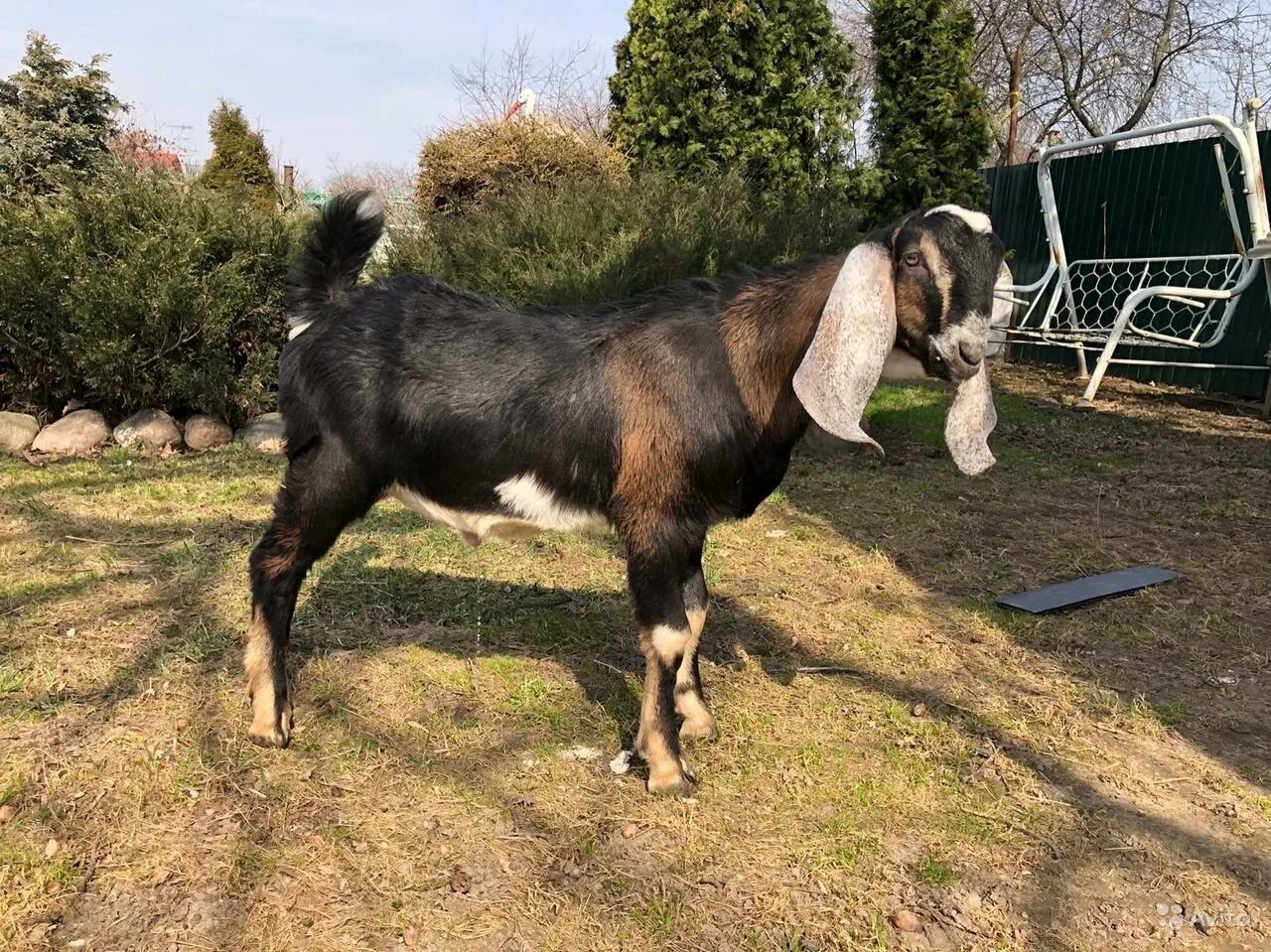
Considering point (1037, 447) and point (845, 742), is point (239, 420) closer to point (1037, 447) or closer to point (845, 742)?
point (845, 742)

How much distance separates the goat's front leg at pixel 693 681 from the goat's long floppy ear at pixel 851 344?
957 millimetres

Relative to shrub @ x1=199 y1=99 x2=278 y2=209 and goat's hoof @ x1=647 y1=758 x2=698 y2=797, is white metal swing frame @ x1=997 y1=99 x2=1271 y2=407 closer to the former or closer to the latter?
goat's hoof @ x1=647 y1=758 x2=698 y2=797

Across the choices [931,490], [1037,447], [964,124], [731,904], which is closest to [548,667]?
[731,904]

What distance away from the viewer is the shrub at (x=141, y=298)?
7.12 meters

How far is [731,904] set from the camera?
7.70 feet

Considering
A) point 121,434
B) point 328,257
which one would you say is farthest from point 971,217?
point 121,434

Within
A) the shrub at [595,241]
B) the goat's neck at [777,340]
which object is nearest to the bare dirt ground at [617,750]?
the goat's neck at [777,340]

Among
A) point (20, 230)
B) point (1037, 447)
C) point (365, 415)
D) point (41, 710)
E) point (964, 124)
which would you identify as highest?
point (964, 124)

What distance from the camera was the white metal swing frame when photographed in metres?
7.45

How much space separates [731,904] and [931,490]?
183 inches

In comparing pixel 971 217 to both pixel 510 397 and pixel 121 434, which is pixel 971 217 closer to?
pixel 510 397

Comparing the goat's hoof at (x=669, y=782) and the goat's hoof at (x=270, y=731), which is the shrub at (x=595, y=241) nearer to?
the goat's hoof at (x=270, y=731)

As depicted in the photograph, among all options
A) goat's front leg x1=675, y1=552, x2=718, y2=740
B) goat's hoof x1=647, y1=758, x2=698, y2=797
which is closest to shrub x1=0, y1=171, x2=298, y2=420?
goat's front leg x1=675, y1=552, x2=718, y2=740

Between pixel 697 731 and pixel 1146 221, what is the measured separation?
1046cm
